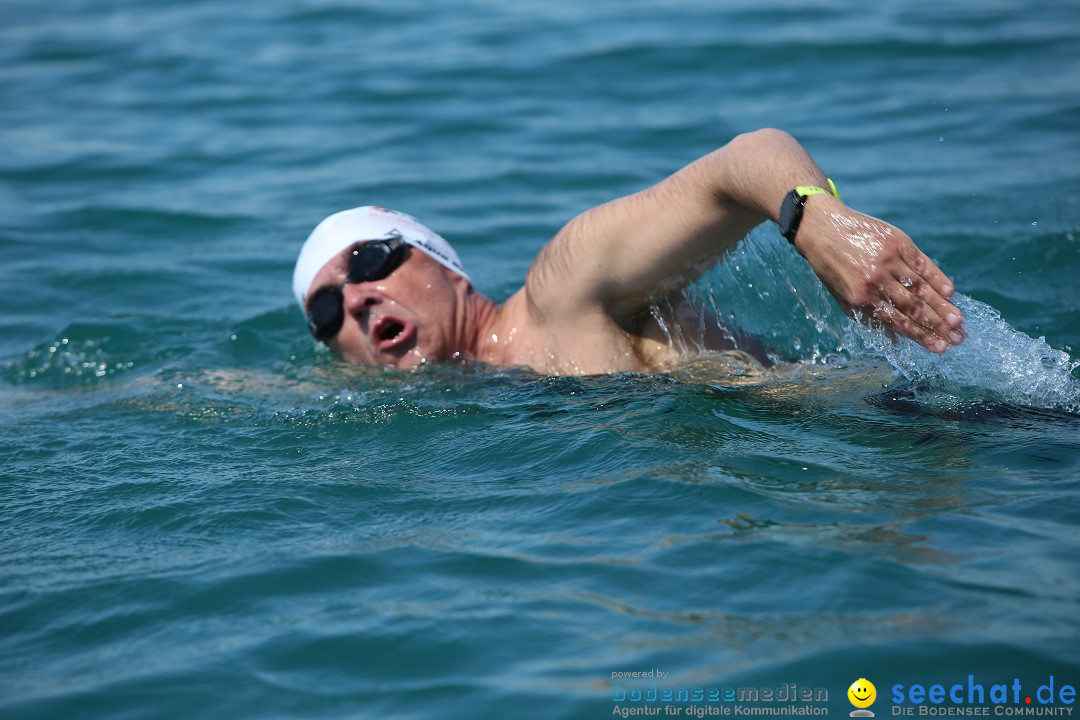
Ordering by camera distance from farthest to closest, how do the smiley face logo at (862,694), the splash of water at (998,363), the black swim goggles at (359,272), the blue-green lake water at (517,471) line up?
the black swim goggles at (359,272), the splash of water at (998,363), the blue-green lake water at (517,471), the smiley face logo at (862,694)

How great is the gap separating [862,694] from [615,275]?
2036 millimetres

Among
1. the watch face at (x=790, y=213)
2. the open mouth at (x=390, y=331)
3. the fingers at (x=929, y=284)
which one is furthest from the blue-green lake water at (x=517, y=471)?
the watch face at (x=790, y=213)

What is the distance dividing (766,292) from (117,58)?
32.2ft

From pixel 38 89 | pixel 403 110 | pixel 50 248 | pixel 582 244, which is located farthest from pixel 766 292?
pixel 38 89

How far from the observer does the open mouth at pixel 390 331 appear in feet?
16.6

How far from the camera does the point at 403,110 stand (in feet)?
34.6

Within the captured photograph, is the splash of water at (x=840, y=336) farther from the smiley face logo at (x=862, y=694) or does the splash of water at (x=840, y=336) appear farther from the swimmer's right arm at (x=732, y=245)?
the smiley face logo at (x=862, y=694)

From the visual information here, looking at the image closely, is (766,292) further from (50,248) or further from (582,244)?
(50,248)

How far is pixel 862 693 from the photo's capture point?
2.62 meters

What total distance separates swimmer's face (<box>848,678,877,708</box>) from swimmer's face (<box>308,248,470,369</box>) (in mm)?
2823

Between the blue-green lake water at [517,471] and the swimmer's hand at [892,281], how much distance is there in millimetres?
509

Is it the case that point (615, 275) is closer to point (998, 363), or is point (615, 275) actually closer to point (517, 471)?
point (517, 471)

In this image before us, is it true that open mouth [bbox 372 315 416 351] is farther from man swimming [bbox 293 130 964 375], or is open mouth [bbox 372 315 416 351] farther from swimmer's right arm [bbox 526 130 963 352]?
swimmer's right arm [bbox 526 130 963 352]

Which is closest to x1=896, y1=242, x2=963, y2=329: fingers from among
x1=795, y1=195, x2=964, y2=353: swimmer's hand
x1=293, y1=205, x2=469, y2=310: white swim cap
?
x1=795, y1=195, x2=964, y2=353: swimmer's hand
